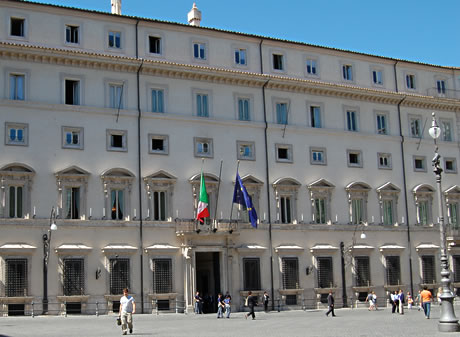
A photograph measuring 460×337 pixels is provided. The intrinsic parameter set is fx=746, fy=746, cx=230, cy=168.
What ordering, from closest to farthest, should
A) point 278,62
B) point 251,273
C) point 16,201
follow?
point 16,201
point 251,273
point 278,62

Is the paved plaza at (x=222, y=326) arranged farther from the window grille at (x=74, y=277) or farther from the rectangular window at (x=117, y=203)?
the rectangular window at (x=117, y=203)

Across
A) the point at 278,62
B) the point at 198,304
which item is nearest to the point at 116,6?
the point at 278,62

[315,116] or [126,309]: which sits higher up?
[315,116]

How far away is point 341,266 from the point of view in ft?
163

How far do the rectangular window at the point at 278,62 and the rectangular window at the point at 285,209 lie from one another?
8.89 m

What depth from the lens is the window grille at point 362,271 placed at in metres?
50.1

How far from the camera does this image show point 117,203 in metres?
43.6

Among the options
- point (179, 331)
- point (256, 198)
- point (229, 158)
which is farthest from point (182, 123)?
point (179, 331)

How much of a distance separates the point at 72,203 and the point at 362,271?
796 inches

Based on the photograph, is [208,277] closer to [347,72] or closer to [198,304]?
[198,304]

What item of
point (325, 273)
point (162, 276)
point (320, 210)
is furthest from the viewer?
point (320, 210)

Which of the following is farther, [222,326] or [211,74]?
[211,74]

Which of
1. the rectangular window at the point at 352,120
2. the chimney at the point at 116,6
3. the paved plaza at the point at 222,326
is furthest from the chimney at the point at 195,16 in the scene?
the paved plaza at the point at 222,326

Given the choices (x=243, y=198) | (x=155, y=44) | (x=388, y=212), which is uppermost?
(x=155, y=44)
